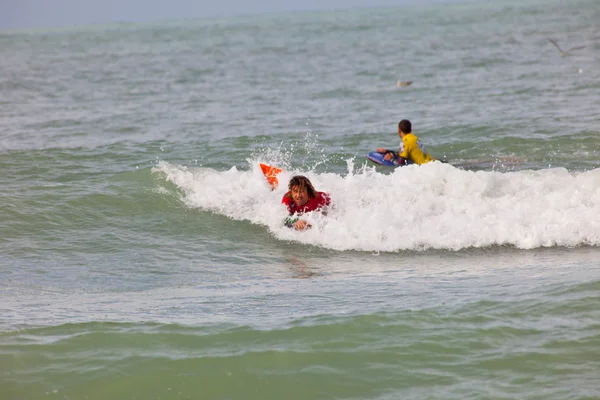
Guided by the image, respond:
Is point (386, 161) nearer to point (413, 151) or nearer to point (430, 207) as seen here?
point (413, 151)

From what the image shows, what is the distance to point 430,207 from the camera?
10078mm

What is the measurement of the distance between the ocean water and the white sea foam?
0.11ft

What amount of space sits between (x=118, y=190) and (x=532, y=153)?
7.12 metres

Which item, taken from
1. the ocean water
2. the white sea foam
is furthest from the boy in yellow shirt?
the white sea foam

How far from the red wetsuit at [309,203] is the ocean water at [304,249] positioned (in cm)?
20

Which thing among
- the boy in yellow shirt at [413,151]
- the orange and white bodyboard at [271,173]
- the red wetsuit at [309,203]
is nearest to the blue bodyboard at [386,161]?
the boy in yellow shirt at [413,151]

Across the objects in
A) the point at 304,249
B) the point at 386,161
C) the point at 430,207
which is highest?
the point at 386,161

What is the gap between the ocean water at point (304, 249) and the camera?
5219mm

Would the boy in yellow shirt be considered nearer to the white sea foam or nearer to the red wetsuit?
the white sea foam

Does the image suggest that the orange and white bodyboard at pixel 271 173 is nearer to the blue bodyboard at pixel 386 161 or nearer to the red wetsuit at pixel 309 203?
the red wetsuit at pixel 309 203

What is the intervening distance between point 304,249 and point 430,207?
1.80 metres

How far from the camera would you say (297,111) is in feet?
64.3

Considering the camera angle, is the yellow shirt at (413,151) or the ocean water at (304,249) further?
the yellow shirt at (413,151)

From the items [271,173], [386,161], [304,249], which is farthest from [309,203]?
[386,161]
